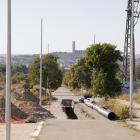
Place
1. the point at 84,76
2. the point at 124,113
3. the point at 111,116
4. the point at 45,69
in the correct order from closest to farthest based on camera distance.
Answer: the point at 124,113, the point at 111,116, the point at 45,69, the point at 84,76

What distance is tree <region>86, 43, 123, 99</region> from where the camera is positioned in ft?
77.2

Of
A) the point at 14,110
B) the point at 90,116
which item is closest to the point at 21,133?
the point at 14,110

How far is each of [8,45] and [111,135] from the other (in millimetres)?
6128

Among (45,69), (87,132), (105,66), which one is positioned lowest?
(87,132)

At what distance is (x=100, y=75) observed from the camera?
23656mm

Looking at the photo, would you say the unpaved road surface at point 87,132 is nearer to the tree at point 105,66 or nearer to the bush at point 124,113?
the bush at point 124,113

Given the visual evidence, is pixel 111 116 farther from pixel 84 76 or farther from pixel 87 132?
pixel 84 76

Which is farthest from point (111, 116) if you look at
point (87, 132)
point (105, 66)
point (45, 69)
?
point (45, 69)

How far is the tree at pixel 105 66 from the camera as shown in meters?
23.5

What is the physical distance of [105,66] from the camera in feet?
79.6

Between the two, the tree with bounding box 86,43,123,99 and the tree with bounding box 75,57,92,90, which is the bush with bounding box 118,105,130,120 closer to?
the tree with bounding box 86,43,123,99

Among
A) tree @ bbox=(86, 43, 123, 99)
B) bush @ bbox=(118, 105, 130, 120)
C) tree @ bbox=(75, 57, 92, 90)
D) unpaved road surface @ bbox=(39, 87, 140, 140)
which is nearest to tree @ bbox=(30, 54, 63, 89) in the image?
tree @ bbox=(75, 57, 92, 90)

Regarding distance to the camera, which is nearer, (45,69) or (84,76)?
(45,69)

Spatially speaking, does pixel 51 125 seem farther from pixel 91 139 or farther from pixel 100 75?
pixel 100 75
